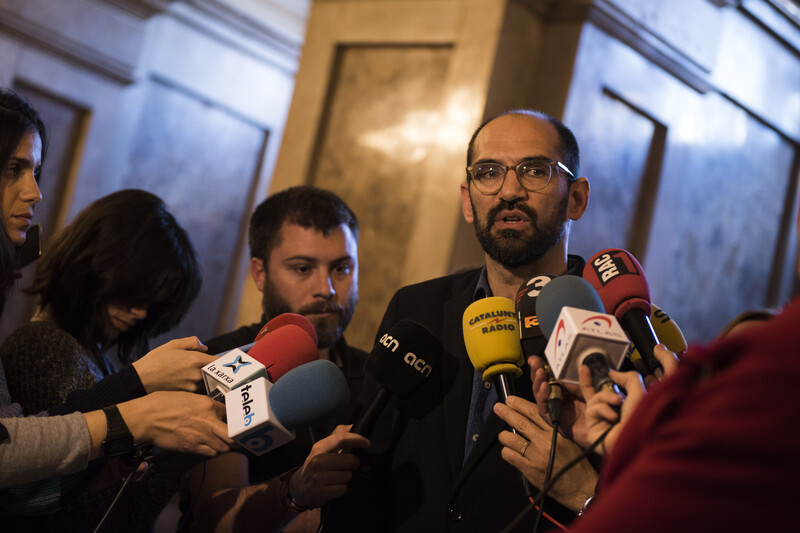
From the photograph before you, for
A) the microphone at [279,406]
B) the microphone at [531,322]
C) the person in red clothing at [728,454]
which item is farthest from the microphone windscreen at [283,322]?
the person in red clothing at [728,454]

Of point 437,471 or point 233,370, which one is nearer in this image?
point 233,370

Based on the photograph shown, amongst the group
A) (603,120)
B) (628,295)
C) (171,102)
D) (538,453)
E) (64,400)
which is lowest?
(64,400)

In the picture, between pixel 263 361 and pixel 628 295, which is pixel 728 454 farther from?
pixel 263 361

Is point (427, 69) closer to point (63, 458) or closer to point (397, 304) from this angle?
point (397, 304)

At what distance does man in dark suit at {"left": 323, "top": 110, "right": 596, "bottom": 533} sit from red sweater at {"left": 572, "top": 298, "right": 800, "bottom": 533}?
815 millimetres

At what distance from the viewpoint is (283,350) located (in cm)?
182

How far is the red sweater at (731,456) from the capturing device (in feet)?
2.42

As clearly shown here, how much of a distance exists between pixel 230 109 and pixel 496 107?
13.5 ft

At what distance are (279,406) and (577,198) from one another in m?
1.13

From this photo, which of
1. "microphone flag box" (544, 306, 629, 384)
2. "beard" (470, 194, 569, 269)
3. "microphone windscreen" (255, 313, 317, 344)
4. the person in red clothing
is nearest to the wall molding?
"microphone windscreen" (255, 313, 317, 344)

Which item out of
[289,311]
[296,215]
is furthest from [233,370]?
[296,215]

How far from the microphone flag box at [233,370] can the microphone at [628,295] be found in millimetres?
723

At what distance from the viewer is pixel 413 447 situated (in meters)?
1.96

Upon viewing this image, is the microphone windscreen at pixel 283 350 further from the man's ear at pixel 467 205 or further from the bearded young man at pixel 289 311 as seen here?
the man's ear at pixel 467 205
